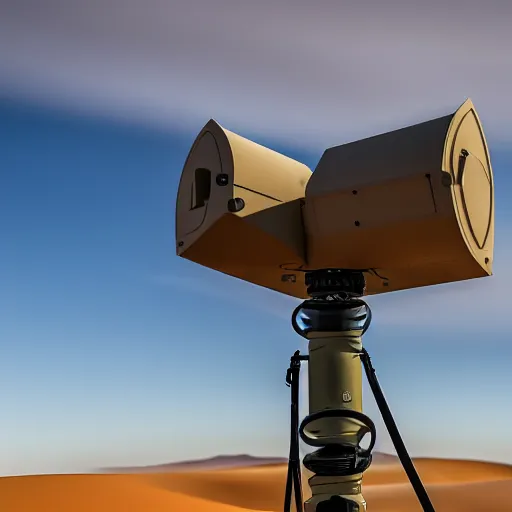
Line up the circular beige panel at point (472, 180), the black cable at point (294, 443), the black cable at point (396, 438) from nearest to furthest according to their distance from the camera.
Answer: the circular beige panel at point (472, 180)
the black cable at point (396, 438)
the black cable at point (294, 443)

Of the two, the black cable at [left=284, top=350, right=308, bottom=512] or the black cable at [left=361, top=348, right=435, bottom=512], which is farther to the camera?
the black cable at [left=284, top=350, right=308, bottom=512]

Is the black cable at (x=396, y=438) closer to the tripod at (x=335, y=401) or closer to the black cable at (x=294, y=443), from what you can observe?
the tripod at (x=335, y=401)

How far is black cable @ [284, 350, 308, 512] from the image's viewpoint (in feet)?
7.75

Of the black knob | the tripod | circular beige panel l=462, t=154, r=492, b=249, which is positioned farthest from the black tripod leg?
circular beige panel l=462, t=154, r=492, b=249

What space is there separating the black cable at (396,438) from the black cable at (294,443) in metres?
0.24

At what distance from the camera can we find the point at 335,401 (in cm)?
230

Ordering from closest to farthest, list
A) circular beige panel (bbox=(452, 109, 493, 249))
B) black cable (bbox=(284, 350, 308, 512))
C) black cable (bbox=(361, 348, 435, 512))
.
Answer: circular beige panel (bbox=(452, 109, 493, 249)) < black cable (bbox=(361, 348, 435, 512)) < black cable (bbox=(284, 350, 308, 512))

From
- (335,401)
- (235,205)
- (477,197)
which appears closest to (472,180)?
(477,197)

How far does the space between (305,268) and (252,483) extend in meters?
8.04

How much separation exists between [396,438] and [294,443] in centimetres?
34

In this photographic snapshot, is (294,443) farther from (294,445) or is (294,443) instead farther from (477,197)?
(477,197)

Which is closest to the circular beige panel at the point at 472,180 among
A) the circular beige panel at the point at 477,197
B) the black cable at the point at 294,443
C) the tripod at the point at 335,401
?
the circular beige panel at the point at 477,197

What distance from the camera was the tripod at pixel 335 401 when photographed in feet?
7.39

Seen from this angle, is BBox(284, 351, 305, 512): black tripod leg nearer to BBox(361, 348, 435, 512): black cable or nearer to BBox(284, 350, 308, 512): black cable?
BBox(284, 350, 308, 512): black cable
